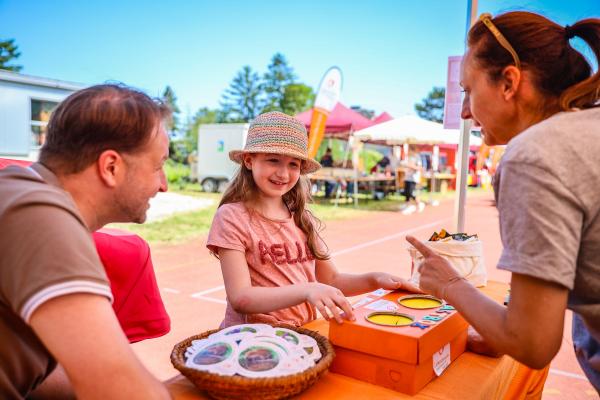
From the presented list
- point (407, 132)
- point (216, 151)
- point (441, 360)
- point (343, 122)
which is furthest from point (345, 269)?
point (216, 151)

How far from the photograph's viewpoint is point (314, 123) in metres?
13.1

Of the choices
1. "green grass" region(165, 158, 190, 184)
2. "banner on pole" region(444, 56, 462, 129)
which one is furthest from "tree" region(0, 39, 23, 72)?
"banner on pole" region(444, 56, 462, 129)

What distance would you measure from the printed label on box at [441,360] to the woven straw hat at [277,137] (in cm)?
94

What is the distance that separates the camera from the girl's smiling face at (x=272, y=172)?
202 cm

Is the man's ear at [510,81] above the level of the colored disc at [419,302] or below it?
above

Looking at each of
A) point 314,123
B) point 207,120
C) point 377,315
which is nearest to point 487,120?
point 377,315

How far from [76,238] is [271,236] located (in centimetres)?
112

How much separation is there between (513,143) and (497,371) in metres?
0.80

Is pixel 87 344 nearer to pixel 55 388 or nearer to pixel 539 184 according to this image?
pixel 55 388

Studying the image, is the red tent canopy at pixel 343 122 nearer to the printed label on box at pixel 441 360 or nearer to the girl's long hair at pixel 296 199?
the girl's long hair at pixel 296 199

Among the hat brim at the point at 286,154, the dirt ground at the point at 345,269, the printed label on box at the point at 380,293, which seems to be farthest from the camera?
the dirt ground at the point at 345,269

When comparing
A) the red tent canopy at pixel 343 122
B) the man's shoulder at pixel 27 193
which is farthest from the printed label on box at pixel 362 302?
the red tent canopy at pixel 343 122

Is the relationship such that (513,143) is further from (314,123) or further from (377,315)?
(314,123)

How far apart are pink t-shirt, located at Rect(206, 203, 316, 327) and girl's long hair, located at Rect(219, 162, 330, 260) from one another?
0.25 feet
